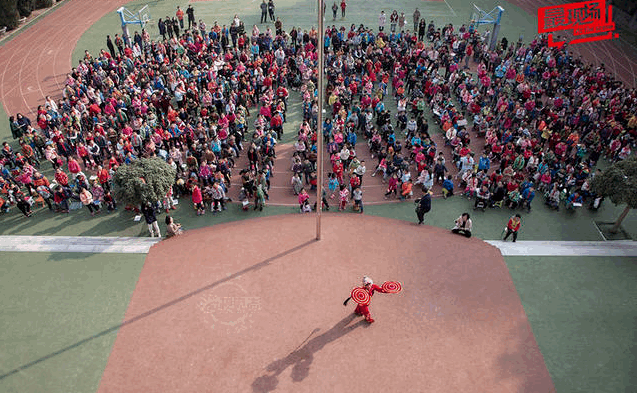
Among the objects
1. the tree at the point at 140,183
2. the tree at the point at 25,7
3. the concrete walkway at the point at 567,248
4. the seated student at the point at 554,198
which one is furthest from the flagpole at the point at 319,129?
the tree at the point at 25,7

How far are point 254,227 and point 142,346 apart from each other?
18.3 ft

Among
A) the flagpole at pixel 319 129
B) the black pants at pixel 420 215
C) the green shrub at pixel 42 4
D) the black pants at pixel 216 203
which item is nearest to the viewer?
the flagpole at pixel 319 129

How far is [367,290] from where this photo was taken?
11156 mm

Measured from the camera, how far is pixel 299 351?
11312 millimetres

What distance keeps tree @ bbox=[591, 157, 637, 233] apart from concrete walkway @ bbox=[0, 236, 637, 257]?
1.69 m

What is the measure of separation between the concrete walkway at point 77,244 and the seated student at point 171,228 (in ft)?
1.73

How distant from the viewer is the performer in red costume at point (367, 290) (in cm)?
1112

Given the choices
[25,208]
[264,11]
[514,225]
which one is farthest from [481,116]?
[25,208]

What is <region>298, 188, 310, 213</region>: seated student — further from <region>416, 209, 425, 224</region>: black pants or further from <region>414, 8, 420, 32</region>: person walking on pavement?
<region>414, 8, 420, 32</region>: person walking on pavement

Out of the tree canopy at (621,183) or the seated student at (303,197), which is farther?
the seated student at (303,197)

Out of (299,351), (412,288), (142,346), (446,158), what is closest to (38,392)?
(142,346)

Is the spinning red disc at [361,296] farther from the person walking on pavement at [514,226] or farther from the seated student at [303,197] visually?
the person walking on pavement at [514,226]

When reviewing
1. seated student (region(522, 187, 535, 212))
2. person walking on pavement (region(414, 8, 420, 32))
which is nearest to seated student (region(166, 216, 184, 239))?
seated student (region(522, 187, 535, 212))

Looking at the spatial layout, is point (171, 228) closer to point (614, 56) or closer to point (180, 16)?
point (180, 16)
